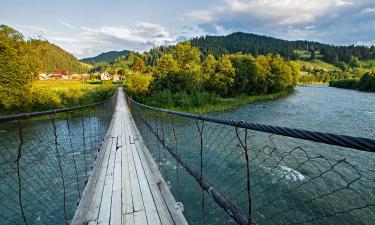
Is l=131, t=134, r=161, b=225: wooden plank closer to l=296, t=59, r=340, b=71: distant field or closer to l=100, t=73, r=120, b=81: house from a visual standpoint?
l=100, t=73, r=120, b=81: house

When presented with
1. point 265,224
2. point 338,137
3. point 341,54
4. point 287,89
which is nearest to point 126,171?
point 265,224

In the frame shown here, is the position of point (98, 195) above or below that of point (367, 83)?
below

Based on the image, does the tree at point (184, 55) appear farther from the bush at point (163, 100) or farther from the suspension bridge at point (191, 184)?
the suspension bridge at point (191, 184)

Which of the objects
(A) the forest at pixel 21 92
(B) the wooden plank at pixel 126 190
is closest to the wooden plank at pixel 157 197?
(B) the wooden plank at pixel 126 190

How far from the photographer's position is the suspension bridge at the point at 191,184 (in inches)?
75.3

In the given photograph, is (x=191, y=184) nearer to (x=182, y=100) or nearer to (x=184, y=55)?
(x=182, y=100)

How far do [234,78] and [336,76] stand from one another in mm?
59539

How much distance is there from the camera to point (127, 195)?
3271 mm

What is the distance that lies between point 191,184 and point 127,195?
415 centimetres

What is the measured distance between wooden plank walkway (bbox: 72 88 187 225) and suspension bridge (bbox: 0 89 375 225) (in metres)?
0.01

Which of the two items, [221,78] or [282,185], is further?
[221,78]

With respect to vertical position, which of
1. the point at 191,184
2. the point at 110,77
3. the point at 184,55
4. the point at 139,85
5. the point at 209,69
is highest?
the point at 184,55

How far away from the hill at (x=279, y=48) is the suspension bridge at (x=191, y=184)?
89869 millimetres

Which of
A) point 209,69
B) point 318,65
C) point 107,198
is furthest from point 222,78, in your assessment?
point 318,65
